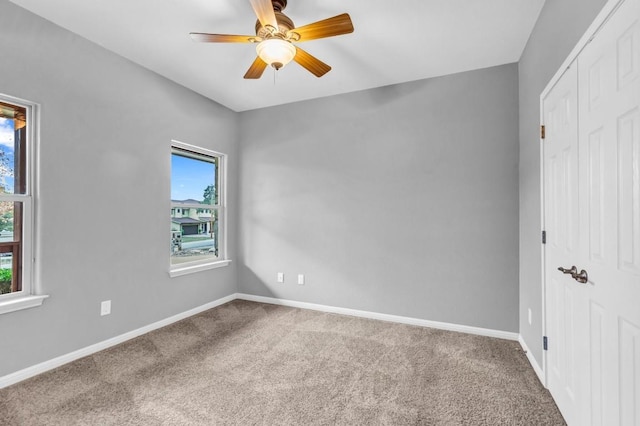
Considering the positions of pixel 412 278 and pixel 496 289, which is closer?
pixel 496 289

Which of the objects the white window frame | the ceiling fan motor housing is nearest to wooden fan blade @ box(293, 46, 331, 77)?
the ceiling fan motor housing

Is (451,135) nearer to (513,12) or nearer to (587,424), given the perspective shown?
(513,12)

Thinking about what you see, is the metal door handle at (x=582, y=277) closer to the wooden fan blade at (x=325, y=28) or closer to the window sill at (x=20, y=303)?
the wooden fan blade at (x=325, y=28)

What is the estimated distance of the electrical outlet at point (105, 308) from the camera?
8.89 feet

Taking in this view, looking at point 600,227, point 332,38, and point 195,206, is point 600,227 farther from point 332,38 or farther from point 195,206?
point 195,206

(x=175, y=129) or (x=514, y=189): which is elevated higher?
(x=175, y=129)

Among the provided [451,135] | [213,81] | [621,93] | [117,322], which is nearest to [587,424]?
[621,93]

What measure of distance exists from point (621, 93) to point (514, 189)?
188cm

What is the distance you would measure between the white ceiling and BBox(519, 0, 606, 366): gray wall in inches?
9.3

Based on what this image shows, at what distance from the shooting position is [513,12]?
87.2 inches

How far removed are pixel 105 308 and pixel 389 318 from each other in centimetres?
283

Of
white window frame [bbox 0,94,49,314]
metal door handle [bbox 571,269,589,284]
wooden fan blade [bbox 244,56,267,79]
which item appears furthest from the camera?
wooden fan blade [bbox 244,56,267,79]

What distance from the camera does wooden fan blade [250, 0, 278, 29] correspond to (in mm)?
1720

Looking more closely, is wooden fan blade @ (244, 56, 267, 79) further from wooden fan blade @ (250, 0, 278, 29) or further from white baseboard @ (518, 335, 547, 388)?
white baseboard @ (518, 335, 547, 388)
